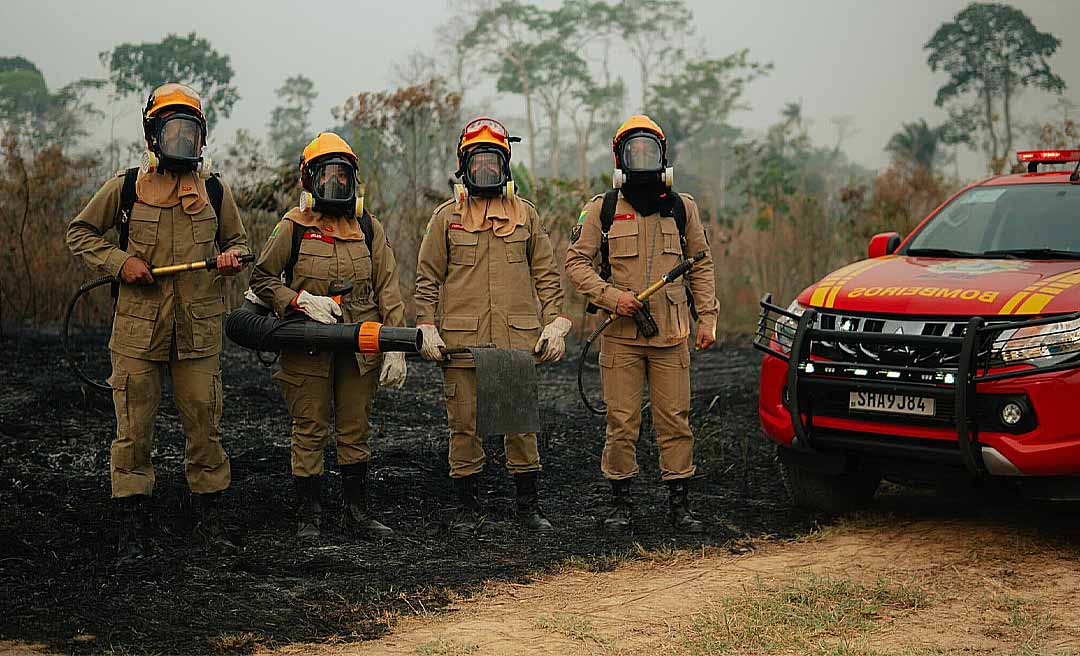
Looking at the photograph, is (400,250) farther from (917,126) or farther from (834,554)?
(917,126)

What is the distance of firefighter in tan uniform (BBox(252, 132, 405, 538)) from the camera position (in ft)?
18.4

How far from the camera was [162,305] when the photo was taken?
5.33 metres

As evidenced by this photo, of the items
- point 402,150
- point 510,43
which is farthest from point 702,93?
point 402,150

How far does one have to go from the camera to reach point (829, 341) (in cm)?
549

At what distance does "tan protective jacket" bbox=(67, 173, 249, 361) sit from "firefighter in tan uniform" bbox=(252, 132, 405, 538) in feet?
1.00

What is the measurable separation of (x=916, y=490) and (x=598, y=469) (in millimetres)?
1978

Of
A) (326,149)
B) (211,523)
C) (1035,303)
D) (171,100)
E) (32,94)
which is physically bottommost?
(211,523)

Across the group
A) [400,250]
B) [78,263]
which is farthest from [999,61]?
[78,263]

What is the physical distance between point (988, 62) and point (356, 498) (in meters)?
33.8

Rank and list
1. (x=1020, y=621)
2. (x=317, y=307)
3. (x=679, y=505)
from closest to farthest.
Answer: (x=1020, y=621), (x=317, y=307), (x=679, y=505)

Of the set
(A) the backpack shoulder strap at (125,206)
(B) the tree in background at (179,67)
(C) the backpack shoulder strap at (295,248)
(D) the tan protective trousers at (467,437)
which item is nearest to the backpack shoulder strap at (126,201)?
(A) the backpack shoulder strap at (125,206)

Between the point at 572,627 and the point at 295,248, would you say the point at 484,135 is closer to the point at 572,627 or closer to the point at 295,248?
the point at 295,248

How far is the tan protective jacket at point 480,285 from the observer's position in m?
5.83

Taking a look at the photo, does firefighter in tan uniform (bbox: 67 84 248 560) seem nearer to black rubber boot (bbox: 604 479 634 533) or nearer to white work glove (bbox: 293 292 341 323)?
white work glove (bbox: 293 292 341 323)
